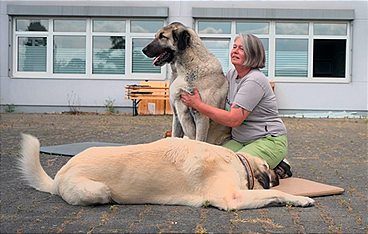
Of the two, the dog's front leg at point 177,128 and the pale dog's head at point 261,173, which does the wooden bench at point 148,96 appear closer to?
the dog's front leg at point 177,128

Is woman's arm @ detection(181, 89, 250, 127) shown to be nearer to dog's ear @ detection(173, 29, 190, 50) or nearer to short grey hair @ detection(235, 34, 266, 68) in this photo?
short grey hair @ detection(235, 34, 266, 68)

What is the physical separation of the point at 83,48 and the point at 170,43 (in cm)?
1448

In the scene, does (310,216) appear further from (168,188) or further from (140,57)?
(140,57)

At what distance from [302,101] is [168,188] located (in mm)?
15168

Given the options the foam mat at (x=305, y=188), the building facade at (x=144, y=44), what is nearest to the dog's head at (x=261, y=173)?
the foam mat at (x=305, y=188)

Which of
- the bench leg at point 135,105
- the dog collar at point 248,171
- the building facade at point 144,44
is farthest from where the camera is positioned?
the building facade at point 144,44

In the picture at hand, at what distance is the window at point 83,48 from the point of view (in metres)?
19.2

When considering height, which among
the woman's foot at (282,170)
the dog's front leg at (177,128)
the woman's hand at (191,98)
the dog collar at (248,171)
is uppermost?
the woman's hand at (191,98)

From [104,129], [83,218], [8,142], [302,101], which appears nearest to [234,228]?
[83,218]

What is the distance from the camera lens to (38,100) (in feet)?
62.6

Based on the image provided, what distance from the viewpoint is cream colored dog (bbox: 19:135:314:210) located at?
4.05 metres

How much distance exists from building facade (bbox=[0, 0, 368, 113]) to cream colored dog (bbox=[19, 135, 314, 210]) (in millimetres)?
14662

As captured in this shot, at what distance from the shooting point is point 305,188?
4.93 metres

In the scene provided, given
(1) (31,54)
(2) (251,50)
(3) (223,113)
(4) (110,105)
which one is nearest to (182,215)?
(3) (223,113)
